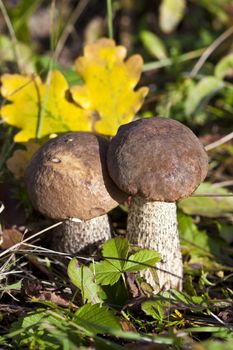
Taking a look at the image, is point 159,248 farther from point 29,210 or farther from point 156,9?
point 156,9

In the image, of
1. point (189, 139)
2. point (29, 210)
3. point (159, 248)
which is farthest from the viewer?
point (29, 210)

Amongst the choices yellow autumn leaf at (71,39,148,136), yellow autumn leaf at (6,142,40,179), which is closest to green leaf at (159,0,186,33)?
yellow autumn leaf at (71,39,148,136)

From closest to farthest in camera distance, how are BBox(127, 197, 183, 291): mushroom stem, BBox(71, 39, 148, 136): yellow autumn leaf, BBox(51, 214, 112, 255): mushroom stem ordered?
BBox(127, 197, 183, 291): mushroom stem → BBox(51, 214, 112, 255): mushroom stem → BBox(71, 39, 148, 136): yellow autumn leaf

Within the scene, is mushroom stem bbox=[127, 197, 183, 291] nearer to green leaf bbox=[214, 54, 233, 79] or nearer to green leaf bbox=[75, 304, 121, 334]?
green leaf bbox=[75, 304, 121, 334]

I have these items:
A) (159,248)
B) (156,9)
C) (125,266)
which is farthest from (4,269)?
(156,9)

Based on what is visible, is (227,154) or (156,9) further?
(156,9)

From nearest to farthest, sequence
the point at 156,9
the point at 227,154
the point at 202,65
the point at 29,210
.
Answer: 1. the point at 29,210
2. the point at 227,154
3. the point at 202,65
4. the point at 156,9
